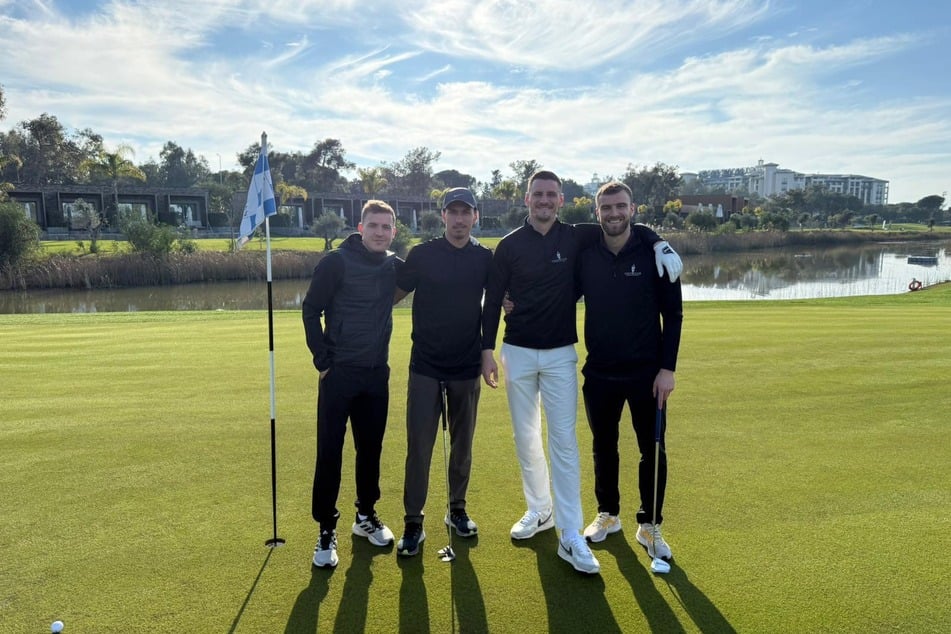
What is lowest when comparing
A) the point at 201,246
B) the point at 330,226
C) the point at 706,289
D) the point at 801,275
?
the point at 706,289

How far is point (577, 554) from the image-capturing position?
364cm

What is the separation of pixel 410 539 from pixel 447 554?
26 centimetres

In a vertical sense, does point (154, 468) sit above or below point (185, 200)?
below

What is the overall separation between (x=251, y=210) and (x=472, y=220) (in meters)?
1.60

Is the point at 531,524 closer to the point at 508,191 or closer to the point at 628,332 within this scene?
the point at 628,332

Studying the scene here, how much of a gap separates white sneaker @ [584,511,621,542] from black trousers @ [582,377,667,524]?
0.16 feet

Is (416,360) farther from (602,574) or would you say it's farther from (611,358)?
(602,574)

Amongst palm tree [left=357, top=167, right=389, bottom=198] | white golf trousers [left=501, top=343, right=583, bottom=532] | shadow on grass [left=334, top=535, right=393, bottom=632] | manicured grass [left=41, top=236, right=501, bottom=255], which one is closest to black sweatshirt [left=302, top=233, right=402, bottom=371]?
white golf trousers [left=501, top=343, right=583, bottom=532]

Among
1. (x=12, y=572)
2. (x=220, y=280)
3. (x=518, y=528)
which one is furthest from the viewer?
(x=220, y=280)

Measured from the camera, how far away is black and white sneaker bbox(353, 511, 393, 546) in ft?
13.1

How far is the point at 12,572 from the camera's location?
3.56 m

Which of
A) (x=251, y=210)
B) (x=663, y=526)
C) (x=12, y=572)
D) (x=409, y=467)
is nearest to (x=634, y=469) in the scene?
(x=663, y=526)

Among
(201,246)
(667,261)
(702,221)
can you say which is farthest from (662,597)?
(702,221)

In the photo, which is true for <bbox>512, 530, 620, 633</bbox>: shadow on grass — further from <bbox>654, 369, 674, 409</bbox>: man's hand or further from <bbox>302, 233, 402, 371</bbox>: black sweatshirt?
<bbox>302, 233, 402, 371</bbox>: black sweatshirt
